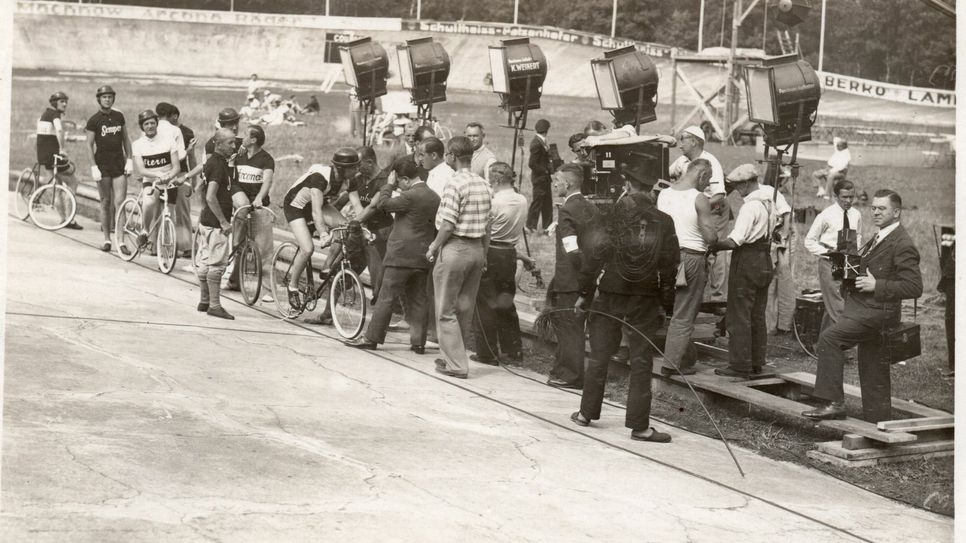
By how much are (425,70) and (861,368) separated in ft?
23.0

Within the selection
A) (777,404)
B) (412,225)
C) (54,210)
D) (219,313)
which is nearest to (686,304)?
(777,404)

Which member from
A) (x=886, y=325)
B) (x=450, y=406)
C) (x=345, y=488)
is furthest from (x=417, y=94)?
(x=345, y=488)

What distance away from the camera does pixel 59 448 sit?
6.07 m

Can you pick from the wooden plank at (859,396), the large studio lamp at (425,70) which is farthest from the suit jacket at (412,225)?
the large studio lamp at (425,70)

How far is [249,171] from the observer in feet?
34.7

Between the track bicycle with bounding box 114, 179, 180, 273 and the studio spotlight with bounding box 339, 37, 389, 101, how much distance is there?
300 cm

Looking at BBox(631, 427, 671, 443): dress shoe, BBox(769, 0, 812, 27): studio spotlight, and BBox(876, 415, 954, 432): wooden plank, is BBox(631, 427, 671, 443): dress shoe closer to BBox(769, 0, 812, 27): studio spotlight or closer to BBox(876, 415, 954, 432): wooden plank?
BBox(876, 415, 954, 432): wooden plank

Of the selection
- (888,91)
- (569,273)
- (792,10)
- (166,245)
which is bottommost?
(166,245)

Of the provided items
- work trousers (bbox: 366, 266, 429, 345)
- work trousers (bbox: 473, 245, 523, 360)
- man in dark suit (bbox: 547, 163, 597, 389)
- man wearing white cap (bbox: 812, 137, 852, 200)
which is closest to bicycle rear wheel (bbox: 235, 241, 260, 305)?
work trousers (bbox: 366, 266, 429, 345)

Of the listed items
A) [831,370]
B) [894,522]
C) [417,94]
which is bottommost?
[894,522]

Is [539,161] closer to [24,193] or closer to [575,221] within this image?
[24,193]

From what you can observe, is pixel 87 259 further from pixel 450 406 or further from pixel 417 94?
pixel 450 406

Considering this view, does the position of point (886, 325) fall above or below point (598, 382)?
above

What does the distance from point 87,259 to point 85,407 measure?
18.4 feet
